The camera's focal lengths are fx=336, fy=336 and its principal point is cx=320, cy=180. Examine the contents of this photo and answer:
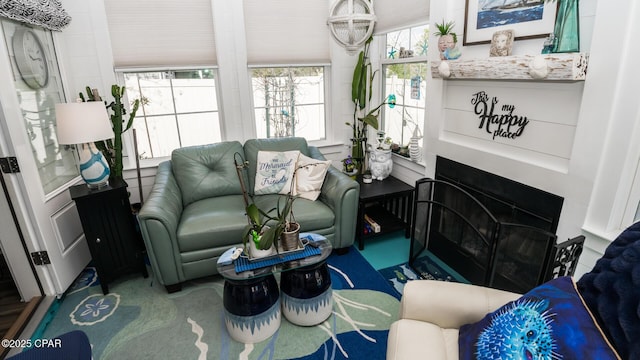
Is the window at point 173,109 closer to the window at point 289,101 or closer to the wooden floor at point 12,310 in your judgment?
the window at point 289,101

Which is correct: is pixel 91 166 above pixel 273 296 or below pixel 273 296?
above

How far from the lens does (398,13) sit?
295 cm

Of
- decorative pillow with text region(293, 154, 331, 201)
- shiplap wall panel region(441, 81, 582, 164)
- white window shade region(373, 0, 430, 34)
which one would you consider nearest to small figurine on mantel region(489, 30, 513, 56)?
shiplap wall panel region(441, 81, 582, 164)

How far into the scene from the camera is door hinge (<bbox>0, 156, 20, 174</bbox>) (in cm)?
204

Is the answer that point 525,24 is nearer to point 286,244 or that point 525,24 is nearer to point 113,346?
point 286,244

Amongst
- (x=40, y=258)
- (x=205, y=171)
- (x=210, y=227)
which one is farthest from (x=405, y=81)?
(x=40, y=258)

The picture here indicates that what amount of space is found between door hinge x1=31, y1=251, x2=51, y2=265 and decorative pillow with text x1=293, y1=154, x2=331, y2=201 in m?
1.81

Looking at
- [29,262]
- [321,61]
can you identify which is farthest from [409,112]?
[29,262]

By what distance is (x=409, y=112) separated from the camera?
10.4 ft

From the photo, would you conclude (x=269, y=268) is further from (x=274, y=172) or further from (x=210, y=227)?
(x=274, y=172)

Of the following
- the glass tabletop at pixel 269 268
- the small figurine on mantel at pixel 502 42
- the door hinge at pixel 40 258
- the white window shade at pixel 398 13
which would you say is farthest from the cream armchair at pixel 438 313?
the door hinge at pixel 40 258

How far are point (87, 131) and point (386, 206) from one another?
262 cm

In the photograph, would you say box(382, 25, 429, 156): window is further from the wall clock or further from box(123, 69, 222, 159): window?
the wall clock

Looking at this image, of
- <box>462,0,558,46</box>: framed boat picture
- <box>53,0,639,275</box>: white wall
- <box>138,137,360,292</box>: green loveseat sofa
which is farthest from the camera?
<box>138,137,360,292</box>: green loveseat sofa
